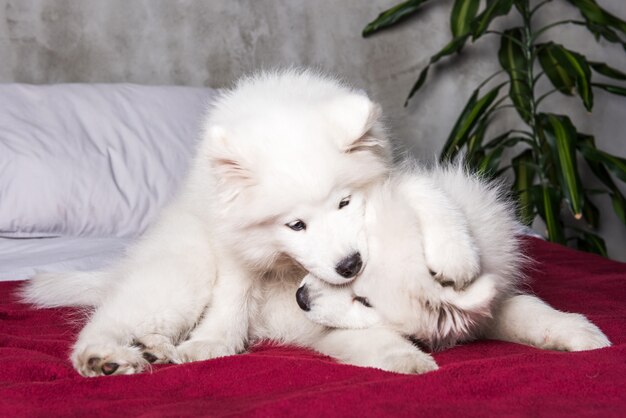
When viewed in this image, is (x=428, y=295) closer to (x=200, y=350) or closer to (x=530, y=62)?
(x=200, y=350)

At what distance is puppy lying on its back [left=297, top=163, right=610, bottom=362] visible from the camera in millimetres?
1601

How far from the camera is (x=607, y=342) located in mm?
1635

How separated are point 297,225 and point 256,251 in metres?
0.17

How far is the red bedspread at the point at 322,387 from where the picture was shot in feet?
3.88

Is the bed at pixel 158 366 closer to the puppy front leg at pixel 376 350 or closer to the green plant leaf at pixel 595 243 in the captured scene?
the puppy front leg at pixel 376 350

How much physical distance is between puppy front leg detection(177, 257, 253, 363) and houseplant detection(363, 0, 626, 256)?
1814 mm

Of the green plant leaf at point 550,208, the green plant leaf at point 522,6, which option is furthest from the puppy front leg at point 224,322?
the green plant leaf at point 522,6

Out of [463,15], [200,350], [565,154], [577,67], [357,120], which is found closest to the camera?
[200,350]

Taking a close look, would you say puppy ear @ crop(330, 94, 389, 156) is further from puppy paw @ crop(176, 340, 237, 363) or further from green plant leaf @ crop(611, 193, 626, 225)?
green plant leaf @ crop(611, 193, 626, 225)

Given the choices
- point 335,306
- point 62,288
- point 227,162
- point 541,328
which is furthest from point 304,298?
point 62,288

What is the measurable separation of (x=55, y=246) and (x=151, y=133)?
2.53ft

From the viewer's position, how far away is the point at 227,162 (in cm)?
181

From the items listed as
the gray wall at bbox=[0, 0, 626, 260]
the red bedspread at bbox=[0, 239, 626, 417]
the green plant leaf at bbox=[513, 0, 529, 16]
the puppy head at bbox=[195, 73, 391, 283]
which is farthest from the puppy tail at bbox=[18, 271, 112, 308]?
the green plant leaf at bbox=[513, 0, 529, 16]

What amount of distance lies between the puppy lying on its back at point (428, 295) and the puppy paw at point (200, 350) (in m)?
0.22
